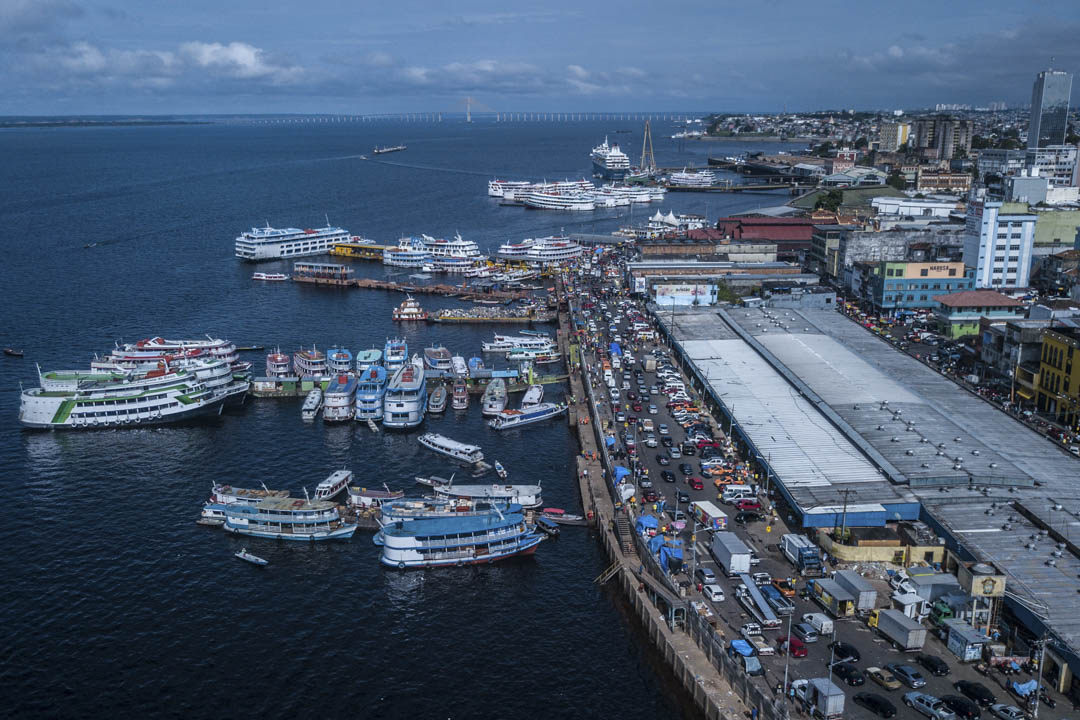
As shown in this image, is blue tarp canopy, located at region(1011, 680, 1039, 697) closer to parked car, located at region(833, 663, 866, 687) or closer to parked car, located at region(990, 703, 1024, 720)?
parked car, located at region(990, 703, 1024, 720)

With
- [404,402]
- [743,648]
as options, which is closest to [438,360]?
[404,402]

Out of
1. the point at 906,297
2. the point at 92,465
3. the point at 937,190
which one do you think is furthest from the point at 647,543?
the point at 937,190

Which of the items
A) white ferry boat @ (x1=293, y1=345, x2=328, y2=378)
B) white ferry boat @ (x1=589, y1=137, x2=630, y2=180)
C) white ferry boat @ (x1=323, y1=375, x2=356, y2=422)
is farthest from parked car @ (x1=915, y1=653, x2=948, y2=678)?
white ferry boat @ (x1=589, y1=137, x2=630, y2=180)

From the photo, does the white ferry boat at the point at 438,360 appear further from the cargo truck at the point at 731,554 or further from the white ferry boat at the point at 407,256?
the white ferry boat at the point at 407,256

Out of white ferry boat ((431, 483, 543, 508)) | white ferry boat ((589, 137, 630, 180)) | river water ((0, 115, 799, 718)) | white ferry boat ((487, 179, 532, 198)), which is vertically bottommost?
river water ((0, 115, 799, 718))

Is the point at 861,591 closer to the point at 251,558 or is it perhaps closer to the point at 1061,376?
the point at 251,558

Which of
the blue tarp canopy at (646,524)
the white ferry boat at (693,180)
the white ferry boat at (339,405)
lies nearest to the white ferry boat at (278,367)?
the white ferry boat at (339,405)
